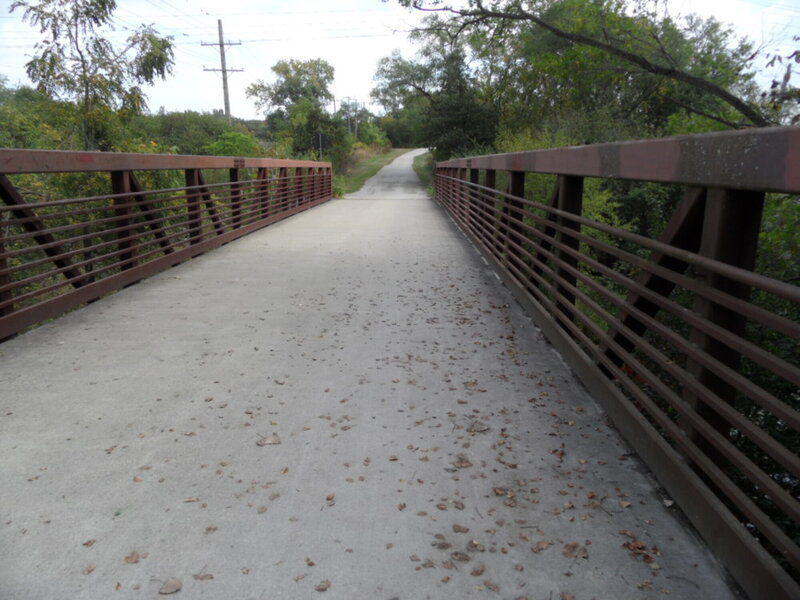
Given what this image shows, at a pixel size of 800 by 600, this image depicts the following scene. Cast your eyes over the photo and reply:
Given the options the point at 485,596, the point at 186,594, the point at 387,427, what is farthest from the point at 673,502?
the point at 186,594

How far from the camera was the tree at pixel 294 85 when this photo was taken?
2736 inches

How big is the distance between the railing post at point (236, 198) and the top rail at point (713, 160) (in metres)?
8.45

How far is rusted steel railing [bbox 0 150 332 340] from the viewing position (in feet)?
16.2

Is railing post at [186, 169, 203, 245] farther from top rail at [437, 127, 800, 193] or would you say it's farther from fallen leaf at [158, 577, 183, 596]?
fallen leaf at [158, 577, 183, 596]

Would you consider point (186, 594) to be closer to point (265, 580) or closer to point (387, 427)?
point (265, 580)

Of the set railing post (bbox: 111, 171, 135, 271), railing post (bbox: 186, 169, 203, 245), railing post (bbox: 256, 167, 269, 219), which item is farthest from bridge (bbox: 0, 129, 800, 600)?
railing post (bbox: 256, 167, 269, 219)

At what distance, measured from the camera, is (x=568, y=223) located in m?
4.72

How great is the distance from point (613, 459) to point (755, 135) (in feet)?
5.56

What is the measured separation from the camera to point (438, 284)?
7.42 meters

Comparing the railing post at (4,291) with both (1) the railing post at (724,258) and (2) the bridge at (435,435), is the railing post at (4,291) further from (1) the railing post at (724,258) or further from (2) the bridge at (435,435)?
(1) the railing post at (724,258)

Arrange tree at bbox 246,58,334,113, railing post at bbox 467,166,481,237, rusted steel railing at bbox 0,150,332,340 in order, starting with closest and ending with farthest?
rusted steel railing at bbox 0,150,332,340
railing post at bbox 467,166,481,237
tree at bbox 246,58,334,113

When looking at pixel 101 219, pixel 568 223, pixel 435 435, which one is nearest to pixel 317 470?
pixel 435 435

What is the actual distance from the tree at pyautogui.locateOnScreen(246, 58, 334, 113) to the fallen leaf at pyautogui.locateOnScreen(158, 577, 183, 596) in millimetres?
70597

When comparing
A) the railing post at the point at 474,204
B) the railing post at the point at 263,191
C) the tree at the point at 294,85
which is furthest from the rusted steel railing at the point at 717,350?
the tree at the point at 294,85
